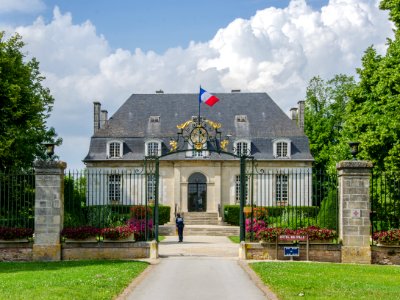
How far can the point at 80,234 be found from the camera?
18.6 metres

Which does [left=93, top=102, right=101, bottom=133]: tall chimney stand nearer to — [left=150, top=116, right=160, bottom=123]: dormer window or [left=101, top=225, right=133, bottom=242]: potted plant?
[left=150, top=116, right=160, bottom=123]: dormer window

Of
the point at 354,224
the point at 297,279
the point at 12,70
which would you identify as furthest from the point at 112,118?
the point at 297,279

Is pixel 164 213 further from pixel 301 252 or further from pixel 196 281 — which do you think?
pixel 196 281

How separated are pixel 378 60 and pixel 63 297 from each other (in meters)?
22.4

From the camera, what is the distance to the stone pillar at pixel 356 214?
18.1 m

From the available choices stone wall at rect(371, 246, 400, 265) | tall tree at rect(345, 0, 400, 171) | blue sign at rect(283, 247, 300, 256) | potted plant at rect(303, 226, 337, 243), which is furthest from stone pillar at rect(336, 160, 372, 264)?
tall tree at rect(345, 0, 400, 171)

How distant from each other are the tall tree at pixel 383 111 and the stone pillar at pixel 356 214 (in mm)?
8500

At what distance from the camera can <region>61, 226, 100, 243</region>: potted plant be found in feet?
61.0

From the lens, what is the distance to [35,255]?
60.4ft

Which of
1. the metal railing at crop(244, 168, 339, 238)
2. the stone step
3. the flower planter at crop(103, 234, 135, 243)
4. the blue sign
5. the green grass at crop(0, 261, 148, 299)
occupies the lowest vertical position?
the stone step

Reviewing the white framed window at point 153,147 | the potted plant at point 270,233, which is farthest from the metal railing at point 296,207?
the white framed window at point 153,147

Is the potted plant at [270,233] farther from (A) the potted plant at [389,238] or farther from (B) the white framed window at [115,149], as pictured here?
(B) the white framed window at [115,149]

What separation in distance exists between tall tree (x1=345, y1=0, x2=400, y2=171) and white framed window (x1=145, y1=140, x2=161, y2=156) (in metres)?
17.5

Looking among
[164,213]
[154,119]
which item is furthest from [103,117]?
[164,213]
